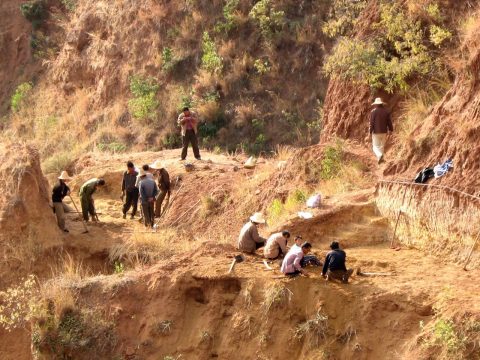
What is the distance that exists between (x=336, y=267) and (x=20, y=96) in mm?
18213

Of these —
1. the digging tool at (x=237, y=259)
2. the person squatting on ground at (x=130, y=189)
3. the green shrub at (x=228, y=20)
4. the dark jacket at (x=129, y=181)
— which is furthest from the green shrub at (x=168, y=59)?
the digging tool at (x=237, y=259)

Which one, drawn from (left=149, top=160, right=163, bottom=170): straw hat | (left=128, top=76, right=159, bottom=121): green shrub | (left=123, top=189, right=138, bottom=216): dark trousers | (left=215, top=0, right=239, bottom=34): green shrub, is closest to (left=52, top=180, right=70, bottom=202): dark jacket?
(left=123, top=189, right=138, bottom=216): dark trousers

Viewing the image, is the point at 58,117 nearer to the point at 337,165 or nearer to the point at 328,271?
the point at 337,165

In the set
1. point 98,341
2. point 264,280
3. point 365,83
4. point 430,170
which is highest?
point 365,83

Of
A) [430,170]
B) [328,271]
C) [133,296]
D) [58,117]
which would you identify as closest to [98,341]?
[133,296]

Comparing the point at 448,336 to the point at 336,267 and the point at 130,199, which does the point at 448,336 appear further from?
the point at 130,199

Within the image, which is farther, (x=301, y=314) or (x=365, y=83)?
(x=365, y=83)

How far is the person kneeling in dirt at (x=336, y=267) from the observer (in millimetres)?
12391

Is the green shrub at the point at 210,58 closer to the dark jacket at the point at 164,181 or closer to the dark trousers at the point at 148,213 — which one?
the dark jacket at the point at 164,181


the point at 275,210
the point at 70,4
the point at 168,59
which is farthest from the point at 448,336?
the point at 70,4

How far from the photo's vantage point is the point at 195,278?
43.2 feet

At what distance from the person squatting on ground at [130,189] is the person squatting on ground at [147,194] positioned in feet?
1.36

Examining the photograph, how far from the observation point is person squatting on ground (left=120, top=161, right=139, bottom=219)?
17.9 meters

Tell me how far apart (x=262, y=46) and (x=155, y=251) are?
10002mm
